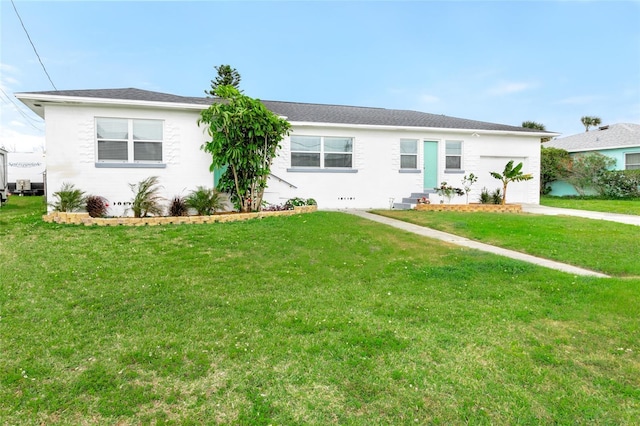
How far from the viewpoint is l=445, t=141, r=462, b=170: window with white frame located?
15.7 m

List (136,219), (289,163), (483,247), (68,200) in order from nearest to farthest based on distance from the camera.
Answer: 1. (483,247)
2. (136,219)
3. (68,200)
4. (289,163)

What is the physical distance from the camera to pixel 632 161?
71.4ft

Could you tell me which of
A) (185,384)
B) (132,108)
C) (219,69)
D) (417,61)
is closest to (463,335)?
(185,384)

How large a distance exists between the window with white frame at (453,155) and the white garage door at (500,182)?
3.76 ft

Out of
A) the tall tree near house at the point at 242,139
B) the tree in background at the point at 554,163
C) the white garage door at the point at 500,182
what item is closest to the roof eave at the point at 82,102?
the tall tree near house at the point at 242,139

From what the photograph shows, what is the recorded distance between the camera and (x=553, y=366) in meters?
3.14

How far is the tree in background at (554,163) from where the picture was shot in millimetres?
22859

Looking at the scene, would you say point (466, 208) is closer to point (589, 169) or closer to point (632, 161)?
point (589, 169)

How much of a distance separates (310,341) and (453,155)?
14037mm

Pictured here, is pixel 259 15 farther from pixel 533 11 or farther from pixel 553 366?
pixel 553 366

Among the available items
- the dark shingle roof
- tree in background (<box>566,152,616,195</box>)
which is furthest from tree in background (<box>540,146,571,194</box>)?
the dark shingle roof

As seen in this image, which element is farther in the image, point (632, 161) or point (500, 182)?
point (632, 161)

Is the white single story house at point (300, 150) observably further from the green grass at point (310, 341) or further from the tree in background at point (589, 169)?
the tree in background at point (589, 169)

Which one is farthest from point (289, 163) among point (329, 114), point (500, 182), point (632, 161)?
point (632, 161)
